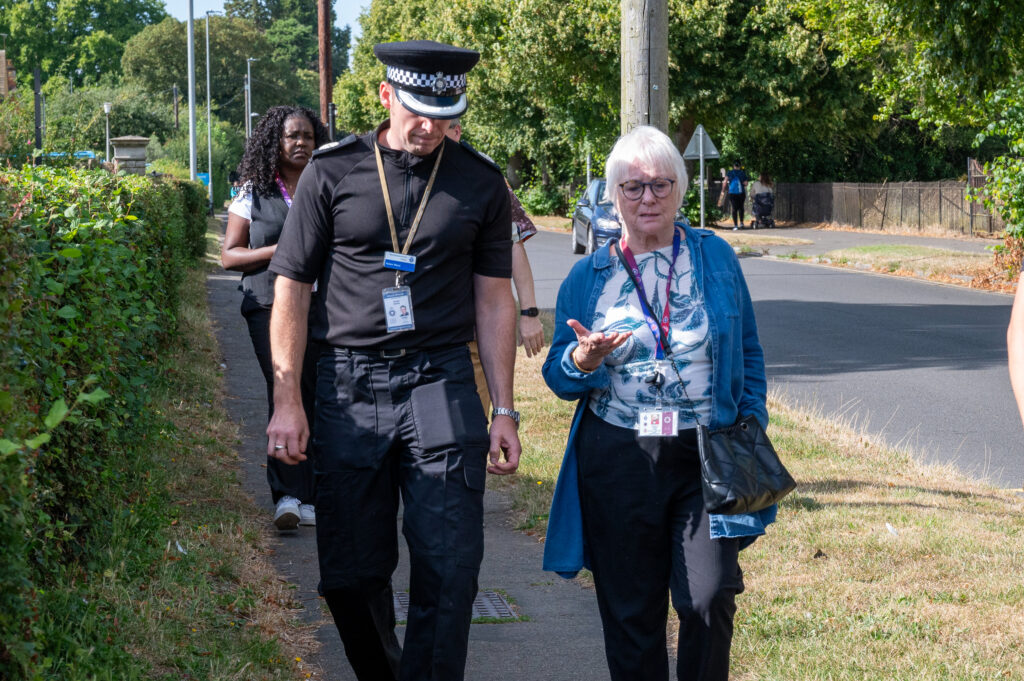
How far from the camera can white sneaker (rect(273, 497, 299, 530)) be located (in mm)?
6039

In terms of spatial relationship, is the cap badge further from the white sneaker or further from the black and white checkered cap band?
the white sneaker

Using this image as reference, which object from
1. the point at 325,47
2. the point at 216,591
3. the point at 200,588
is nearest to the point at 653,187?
the point at 200,588

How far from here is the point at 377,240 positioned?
3670 millimetres

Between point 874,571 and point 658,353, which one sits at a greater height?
point 658,353

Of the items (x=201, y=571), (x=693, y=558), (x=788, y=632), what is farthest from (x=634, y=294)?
(x=201, y=571)

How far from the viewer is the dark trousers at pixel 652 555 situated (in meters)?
3.42

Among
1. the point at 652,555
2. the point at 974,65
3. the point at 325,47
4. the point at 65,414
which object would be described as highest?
the point at 325,47

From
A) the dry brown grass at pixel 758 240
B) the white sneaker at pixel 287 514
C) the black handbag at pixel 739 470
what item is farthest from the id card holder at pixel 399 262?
the dry brown grass at pixel 758 240

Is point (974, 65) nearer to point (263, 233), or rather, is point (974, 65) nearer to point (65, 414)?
point (263, 233)

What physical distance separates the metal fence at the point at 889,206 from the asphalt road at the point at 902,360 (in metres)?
12.4

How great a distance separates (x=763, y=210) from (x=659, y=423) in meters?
35.0

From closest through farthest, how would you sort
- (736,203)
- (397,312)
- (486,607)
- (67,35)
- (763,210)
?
(397,312)
(486,607)
(736,203)
(763,210)
(67,35)

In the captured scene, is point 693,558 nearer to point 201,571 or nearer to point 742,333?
point 742,333

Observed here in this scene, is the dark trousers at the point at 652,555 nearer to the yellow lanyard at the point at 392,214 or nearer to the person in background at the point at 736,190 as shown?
the yellow lanyard at the point at 392,214
